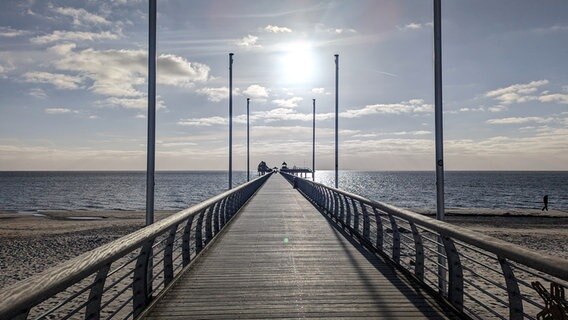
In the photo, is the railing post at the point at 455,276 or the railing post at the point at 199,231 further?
the railing post at the point at 199,231

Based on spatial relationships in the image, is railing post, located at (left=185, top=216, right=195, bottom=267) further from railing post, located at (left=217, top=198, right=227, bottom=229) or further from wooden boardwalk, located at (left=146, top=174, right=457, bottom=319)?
railing post, located at (left=217, top=198, right=227, bottom=229)

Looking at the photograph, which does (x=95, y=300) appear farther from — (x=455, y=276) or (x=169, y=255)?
(x=455, y=276)

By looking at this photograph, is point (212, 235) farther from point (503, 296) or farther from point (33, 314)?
point (503, 296)

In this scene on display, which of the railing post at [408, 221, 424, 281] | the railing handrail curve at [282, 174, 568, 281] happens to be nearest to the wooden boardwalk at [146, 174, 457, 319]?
the railing post at [408, 221, 424, 281]

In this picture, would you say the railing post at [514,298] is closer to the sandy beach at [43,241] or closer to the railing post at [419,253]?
the railing post at [419,253]

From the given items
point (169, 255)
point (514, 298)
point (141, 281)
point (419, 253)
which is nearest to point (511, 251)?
point (514, 298)

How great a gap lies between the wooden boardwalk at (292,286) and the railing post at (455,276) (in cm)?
22

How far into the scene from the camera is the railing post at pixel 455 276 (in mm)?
5465

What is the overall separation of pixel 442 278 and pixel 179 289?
3.40 m

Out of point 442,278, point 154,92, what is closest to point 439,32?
point 442,278

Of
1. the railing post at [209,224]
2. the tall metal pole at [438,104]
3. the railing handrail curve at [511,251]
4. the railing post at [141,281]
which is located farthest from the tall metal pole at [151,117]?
the tall metal pole at [438,104]

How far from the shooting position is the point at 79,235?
1061 inches

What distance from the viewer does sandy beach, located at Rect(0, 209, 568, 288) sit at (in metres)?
18.9

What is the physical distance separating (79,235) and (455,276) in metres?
25.4
